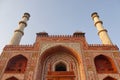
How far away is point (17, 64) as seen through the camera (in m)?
9.65

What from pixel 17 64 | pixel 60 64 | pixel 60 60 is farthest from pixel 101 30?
pixel 17 64

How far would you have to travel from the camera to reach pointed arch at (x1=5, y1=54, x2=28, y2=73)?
918 cm

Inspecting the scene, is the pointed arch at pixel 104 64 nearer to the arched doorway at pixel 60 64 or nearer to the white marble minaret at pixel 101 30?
the arched doorway at pixel 60 64

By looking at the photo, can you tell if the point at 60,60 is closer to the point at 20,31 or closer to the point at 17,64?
the point at 17,64

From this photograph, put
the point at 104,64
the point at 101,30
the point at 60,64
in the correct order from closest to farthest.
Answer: the point at 104,64, the point at 60,64, the point at 101,30

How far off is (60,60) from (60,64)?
218 millimetres

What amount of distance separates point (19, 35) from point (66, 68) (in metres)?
4.61

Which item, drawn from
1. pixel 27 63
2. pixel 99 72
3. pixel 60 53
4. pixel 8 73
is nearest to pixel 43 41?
pixel 60 53

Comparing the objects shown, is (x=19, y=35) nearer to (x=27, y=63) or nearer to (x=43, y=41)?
(x=43, y=41)

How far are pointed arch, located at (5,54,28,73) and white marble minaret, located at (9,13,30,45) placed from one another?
1.77 metres

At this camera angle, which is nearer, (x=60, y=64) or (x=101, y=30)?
(x=60, y=64)

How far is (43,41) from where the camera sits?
1061 cm

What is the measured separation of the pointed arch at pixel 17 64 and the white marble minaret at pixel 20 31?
1.77 m

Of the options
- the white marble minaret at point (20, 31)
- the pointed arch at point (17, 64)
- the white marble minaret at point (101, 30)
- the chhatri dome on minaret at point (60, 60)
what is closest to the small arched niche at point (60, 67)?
the chhatri dome on minaret at point (60, 60)
